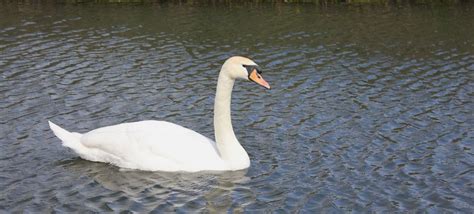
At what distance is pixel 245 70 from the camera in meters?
12.2

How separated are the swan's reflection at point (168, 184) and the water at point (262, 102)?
0.11 ft

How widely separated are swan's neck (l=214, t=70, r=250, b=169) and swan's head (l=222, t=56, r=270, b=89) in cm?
16

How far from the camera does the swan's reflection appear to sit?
11.1m

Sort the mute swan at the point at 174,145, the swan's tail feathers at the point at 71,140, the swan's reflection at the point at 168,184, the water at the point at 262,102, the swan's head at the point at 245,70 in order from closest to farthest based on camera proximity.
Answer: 1. the swan's reflection at the point at 168,184
2. the water at the point at 262,102
3. the swan's head at the point at 245,70
4. the mute swan at the point at 174,145
5. the swan's tail feathers at the point at 71,140

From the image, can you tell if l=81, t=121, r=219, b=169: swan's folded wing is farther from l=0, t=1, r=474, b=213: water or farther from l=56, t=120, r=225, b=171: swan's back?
l=0, t=1, r=474, b=213: water

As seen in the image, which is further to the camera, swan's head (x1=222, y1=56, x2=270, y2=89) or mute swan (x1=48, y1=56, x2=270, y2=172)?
mute swan (x1=48, y1=56, x2=270, y2=172)

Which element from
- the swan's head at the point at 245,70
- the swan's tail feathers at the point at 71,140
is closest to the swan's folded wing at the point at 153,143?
the swan's tail feathers at the point at 71,140

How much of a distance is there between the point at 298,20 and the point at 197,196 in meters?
17.9

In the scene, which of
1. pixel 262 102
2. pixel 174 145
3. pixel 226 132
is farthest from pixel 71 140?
pixel 262 102

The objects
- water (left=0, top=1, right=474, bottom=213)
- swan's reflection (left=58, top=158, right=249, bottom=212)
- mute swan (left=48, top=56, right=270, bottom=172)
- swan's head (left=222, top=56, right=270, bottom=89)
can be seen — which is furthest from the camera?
mute swan (left=48, top=56, right=270, bottom=172)

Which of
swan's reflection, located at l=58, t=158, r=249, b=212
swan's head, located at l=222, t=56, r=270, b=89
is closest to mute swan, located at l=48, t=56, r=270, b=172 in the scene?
swan's head, located at l=222, t=56, r=270, b=89

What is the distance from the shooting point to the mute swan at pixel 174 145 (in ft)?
40.6

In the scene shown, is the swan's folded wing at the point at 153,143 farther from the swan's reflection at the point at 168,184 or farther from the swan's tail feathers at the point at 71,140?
the swan's reflection at the point at 168,184

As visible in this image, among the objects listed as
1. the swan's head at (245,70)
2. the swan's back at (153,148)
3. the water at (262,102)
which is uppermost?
the swan's head at (245,70)
